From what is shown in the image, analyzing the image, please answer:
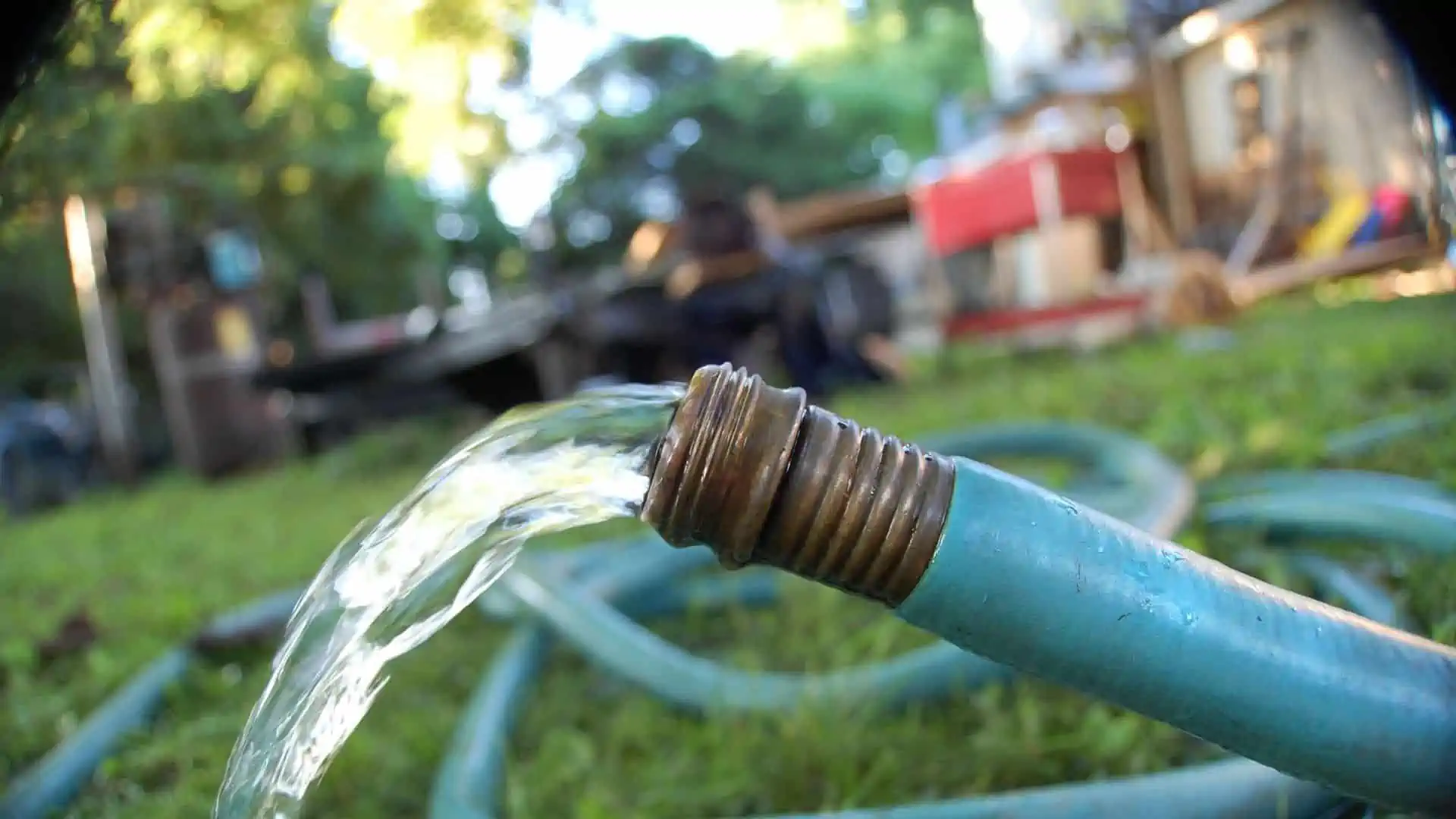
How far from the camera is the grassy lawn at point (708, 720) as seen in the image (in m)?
1.19

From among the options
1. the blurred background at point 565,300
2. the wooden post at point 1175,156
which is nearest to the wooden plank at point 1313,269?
the blurred background at point 565,300

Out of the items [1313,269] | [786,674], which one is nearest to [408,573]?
[786,674]

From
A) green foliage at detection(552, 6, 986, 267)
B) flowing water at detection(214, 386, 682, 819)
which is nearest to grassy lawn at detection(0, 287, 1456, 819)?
flowing water at detection(214, 386, 682, 819)

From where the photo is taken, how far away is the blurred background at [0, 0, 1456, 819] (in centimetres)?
138

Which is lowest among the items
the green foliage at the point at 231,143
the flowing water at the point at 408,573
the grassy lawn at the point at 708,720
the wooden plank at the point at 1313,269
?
the wooden plank at the point at 1313,269

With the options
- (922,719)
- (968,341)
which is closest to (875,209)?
(968,341)

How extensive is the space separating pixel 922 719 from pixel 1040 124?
32.1 feet

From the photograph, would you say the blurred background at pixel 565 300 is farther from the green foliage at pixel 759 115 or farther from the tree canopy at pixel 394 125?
the green foliage at pixel 759 115

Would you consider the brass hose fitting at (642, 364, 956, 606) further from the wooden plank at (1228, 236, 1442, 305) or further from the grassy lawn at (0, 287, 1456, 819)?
the wooden plank at (1228, 236, 1442, 305)

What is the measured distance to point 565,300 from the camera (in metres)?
5.04

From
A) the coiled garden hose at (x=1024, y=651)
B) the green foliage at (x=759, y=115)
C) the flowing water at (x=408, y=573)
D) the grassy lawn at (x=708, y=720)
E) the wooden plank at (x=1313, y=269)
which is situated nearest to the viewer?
the coiled garden hose at (x=1024, y=651)

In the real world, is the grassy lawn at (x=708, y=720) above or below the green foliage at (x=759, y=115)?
below

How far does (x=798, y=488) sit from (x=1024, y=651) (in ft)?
0.52

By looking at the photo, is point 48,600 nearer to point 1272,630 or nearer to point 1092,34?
point 1272,630
